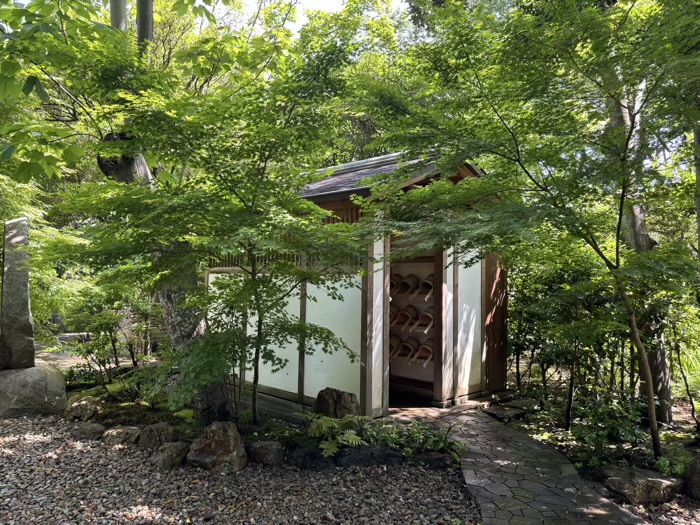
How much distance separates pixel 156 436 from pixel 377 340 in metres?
2.67

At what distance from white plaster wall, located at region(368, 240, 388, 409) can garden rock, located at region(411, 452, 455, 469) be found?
120cm

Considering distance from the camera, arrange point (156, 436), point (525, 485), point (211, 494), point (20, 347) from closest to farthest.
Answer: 1. point (211, 494)
2. point (525, 485)
3. point (156, 436)
4. point (20, 347)

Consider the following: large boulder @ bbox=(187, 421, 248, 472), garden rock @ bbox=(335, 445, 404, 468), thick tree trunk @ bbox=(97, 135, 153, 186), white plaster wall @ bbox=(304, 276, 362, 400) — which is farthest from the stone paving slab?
thick tree trunk @ bbox=(97, 135, 153, 186)

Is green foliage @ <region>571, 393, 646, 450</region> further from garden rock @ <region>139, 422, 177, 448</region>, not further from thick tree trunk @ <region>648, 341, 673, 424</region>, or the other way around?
garden rock @ <region>139, 422, 177, 448</region>

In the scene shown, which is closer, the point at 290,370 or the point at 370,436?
the point at 370,436

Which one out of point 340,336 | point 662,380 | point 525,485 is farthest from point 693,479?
point 340,336

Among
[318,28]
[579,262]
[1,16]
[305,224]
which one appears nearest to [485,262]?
[579,262]

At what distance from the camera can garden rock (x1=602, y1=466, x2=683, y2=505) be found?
3535 millimetres

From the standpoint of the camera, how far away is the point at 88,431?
4.88 meters

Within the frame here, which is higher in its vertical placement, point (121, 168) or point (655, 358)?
point (121, 168)

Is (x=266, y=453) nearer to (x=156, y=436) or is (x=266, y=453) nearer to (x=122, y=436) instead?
(x=156, y=436)

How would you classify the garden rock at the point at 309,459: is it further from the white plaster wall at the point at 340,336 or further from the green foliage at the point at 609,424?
the green foliage at the point at 609,424

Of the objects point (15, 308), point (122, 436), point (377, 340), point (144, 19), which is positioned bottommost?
point (122, 436)

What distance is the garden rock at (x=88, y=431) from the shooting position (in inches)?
190
